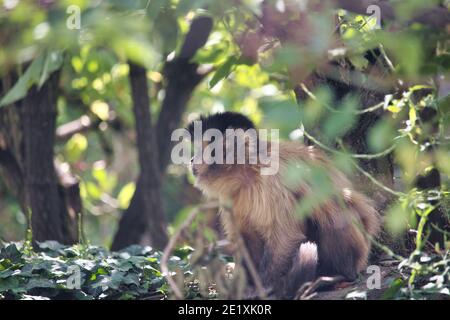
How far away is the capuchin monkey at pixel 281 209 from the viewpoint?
197 inches

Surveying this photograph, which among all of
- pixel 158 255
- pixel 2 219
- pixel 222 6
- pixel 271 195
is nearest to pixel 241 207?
pixel 271 195

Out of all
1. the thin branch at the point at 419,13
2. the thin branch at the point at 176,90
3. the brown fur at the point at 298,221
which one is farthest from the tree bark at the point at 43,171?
the thin branch at the point at 419,13

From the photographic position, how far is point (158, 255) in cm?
555

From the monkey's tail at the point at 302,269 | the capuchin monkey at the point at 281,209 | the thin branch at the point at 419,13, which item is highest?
the thin branch at the point at 419,13

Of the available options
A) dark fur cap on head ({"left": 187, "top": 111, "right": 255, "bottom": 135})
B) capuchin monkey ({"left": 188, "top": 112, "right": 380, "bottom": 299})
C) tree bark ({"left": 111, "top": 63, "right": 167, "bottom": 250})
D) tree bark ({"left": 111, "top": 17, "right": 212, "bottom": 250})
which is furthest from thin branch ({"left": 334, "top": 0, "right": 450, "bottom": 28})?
tree bark ({"left": 111, "top": 63, "right": 167, "bottom": 250})

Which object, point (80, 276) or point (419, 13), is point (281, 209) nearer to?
point (80, 276)

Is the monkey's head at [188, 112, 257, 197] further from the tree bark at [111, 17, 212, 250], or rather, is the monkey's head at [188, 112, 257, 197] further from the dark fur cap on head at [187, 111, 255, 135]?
the tree bark at [111, 17, 212, 250]

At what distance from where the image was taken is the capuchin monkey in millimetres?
5000

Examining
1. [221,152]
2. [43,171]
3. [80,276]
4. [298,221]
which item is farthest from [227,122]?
[43,171]

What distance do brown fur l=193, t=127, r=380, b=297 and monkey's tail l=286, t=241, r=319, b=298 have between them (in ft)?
0.17

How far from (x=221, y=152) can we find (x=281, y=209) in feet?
1.89

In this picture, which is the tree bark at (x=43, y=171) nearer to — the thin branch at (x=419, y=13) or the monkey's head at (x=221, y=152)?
the monkey's head at (x=221, y=152)

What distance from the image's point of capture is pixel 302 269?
187 inches
